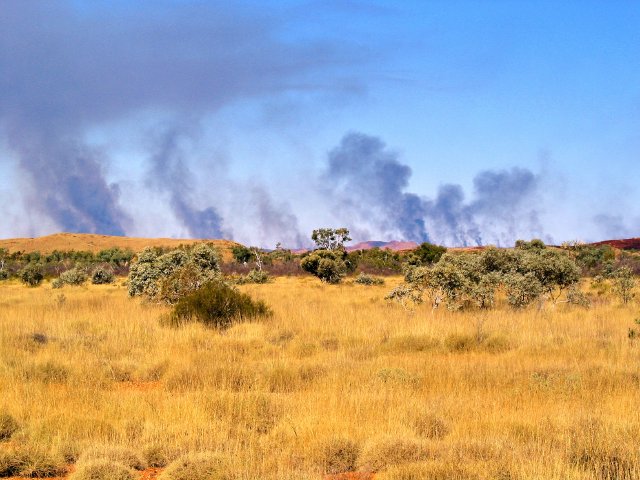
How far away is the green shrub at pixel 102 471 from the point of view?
530 centimetres

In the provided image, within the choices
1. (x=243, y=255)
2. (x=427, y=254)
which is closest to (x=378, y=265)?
(x=427, y=254)

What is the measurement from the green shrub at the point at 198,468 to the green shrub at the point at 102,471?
0.38 metres

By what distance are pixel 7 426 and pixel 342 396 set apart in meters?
4.10

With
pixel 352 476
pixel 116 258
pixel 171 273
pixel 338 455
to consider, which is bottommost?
pixel 352 476

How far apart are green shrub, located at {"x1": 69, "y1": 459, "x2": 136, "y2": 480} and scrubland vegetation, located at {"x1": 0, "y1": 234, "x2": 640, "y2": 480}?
13 millimetres

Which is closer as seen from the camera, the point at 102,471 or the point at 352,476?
the point at 102,471

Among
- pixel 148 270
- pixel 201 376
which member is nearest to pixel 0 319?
pixel 148 270

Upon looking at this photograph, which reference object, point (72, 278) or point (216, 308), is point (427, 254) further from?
point (216, 308)

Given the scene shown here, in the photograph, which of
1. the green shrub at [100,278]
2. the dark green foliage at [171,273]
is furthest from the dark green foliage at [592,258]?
the green shrub at [100,278]

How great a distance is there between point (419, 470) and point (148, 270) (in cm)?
1928

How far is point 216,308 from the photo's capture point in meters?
15.9

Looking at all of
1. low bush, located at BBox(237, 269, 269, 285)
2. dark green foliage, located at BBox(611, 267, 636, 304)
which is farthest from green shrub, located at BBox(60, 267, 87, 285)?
dark green foliage, located at BBox(611, 267, 636, 304)

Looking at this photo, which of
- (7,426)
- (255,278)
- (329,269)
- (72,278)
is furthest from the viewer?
(329,269)

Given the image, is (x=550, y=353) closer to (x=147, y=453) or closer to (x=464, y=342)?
(x=464, y=342)
